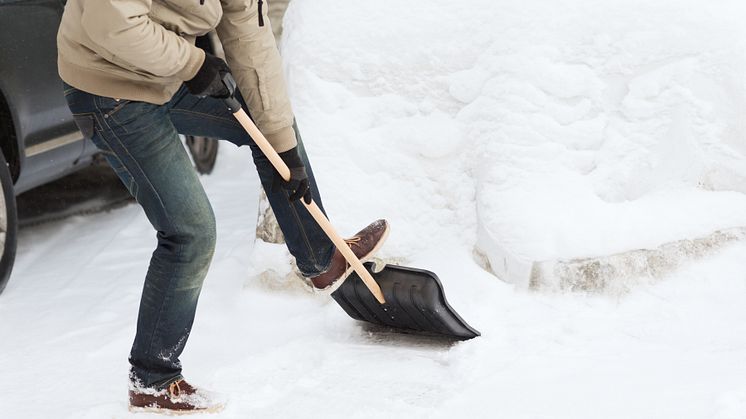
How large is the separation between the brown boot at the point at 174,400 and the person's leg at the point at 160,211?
25mm

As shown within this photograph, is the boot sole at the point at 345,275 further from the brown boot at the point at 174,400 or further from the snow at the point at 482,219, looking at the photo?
the brown boot at the point at 174,400

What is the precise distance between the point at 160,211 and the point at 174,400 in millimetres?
588

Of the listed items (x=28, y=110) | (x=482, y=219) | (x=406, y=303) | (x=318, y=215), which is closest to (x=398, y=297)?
(x=406, y=303)

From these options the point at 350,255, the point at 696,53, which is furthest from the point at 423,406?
the point at 696,53

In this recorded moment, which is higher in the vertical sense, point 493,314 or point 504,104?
point 504,104

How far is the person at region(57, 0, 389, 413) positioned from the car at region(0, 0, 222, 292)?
1.03m

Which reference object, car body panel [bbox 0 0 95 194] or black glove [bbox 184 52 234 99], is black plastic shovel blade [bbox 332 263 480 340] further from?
car body panel [bbox 0 0 95 194]

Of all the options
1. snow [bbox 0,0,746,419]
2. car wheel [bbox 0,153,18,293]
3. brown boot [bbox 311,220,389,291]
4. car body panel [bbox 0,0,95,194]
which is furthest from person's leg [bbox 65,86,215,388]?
car body panel [bbox 0,0,95,194]

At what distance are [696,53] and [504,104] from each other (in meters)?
0.74

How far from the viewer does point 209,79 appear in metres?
2.62

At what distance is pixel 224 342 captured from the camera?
344 cm

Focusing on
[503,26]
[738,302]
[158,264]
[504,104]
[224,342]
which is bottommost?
[224,342]

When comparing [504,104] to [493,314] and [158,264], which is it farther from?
[158,264]

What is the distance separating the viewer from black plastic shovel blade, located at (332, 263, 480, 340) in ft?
10.3
